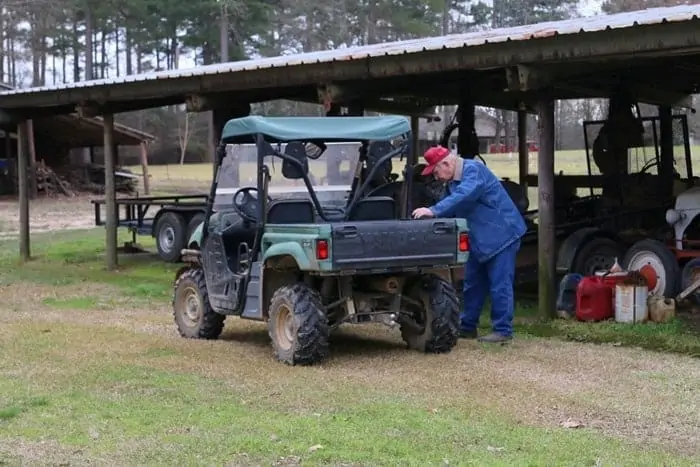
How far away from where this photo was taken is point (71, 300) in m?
13.0

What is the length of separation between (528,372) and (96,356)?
140 inches

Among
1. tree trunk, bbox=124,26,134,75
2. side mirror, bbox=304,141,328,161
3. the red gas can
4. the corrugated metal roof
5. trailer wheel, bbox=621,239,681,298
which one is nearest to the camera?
side mirror, bbox=304,141,328,161

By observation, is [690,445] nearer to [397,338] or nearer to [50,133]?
[397,338]

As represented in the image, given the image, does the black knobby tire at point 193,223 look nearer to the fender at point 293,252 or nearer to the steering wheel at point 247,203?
the steering wheel at point 247,203

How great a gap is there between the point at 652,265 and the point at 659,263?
102 millimetres

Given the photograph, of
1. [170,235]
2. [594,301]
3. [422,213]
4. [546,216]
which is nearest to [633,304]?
[594,301]

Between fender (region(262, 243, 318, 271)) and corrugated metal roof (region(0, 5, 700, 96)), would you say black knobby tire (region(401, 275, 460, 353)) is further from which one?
corrugated metal roof (region(0, 5, 700, 96))

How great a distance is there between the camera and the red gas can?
33.4ft

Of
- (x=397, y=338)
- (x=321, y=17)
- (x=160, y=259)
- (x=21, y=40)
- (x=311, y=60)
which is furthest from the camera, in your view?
(x=21, y=40)

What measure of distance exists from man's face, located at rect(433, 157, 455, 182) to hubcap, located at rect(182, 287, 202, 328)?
2.51 m

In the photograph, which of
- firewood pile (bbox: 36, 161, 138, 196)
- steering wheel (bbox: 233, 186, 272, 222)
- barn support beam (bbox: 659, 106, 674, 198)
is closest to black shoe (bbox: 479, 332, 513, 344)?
steering wheel (bbox: 233, 186, 272, 222)

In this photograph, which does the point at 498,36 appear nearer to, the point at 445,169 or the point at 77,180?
the point at 445,169

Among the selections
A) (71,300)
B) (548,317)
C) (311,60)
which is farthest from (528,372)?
(71,300)

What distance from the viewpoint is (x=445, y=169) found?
29.6 ft
